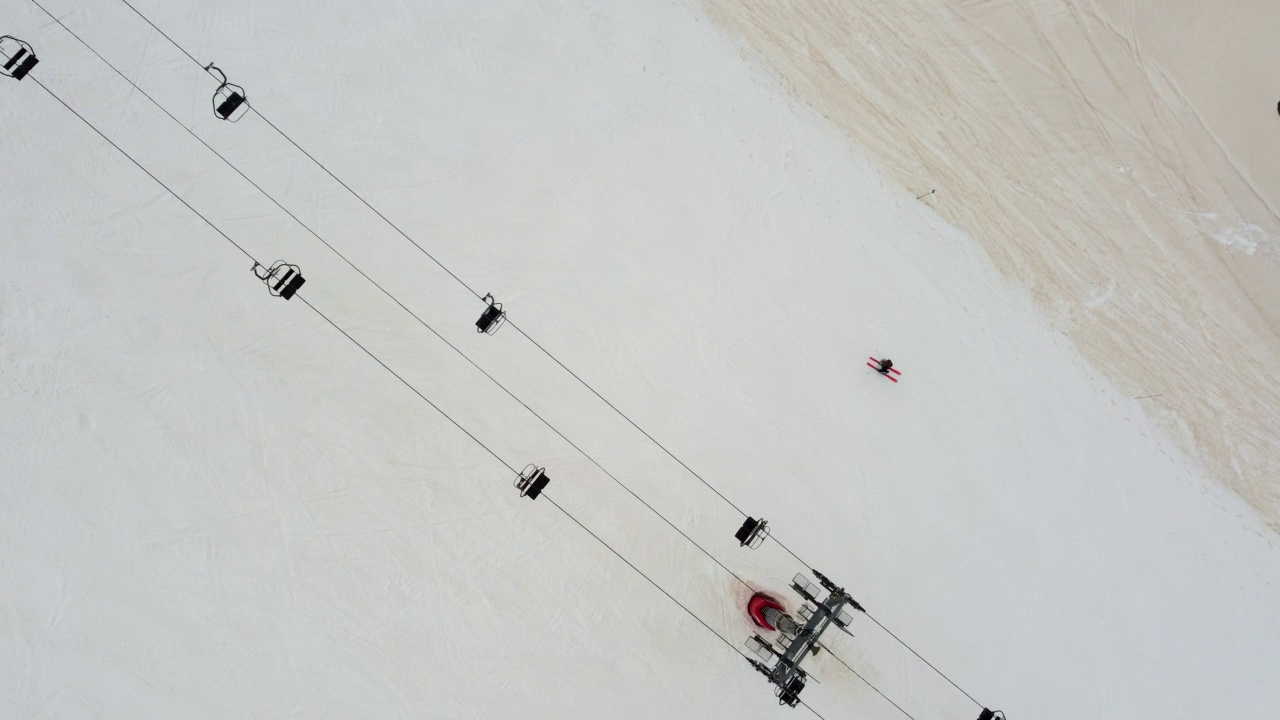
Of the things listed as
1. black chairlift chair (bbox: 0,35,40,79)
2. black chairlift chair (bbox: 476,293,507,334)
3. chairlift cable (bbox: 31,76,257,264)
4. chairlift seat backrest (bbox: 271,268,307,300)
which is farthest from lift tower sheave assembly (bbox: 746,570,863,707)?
black chairlift chair (bbox: 0,35,40,79)

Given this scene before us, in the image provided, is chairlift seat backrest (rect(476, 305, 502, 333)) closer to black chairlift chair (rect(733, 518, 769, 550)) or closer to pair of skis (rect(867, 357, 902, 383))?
black chairlift chair (rect(733, 518, 769, 550))

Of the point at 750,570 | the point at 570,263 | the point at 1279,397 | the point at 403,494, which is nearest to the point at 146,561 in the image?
the point at 403,494

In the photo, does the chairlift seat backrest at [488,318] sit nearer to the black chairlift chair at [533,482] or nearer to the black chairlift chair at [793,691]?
the black chairlift chair at [533,482]

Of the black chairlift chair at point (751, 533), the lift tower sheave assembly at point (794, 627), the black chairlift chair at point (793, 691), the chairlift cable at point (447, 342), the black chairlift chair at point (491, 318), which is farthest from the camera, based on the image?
the chairlift cable at point (447, 342)

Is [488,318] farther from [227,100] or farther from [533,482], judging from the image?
[227,100]

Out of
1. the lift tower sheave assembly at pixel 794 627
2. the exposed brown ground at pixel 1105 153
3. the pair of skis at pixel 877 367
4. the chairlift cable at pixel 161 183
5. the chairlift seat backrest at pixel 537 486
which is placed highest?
the exposed brown ground at pixel 1105 153

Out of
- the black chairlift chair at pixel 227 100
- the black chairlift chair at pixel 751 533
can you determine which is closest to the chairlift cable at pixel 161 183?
the black chairlift chair at pixel 227 100
